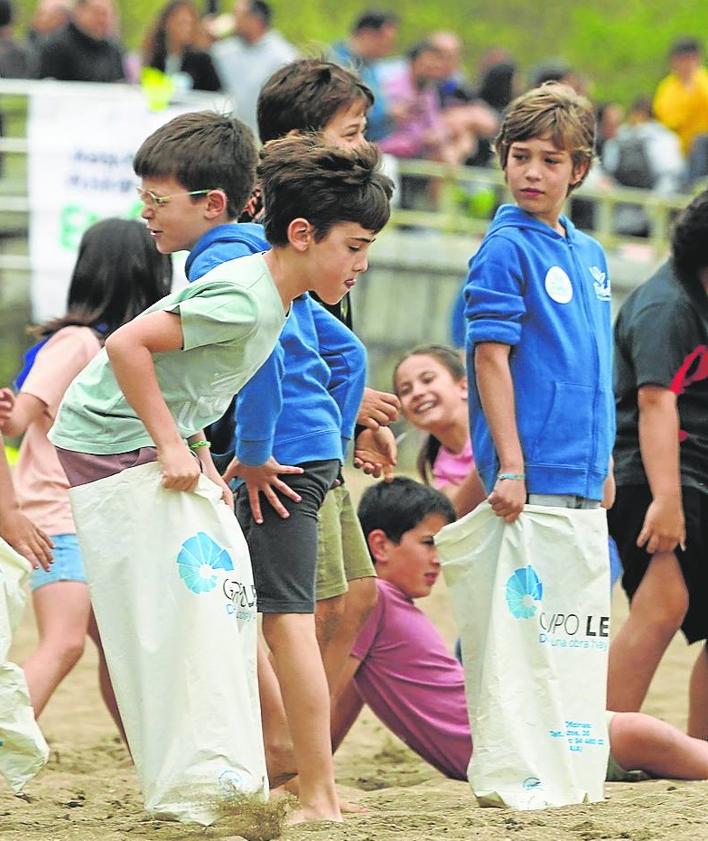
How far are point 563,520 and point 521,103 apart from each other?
3.92 ft

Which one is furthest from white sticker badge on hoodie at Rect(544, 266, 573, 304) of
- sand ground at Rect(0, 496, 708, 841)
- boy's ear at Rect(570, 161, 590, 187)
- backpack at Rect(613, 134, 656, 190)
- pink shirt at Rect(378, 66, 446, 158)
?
backpack at Rect(613, 134, 656, 190)

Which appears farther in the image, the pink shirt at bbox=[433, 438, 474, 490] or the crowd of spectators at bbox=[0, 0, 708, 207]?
the crowd of spectators at bbox=[0, 0, 708, 207]

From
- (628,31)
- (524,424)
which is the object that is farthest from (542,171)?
(628,31)

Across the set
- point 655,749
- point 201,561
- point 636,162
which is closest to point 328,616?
point 201,561

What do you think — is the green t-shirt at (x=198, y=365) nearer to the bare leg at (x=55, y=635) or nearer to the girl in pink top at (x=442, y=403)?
the bare leg at (x=55, y=635)

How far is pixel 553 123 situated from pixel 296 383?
1055mm

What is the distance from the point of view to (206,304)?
413 centimetres

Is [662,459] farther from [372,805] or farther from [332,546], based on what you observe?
[372,805]

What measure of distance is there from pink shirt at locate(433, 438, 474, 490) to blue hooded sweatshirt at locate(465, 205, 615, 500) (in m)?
1.14

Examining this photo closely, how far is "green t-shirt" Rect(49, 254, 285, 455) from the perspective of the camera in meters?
4.15

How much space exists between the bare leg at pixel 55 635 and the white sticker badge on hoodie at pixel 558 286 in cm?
174

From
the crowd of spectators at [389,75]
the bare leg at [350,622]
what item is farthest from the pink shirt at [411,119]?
the bare leg at [350,622]

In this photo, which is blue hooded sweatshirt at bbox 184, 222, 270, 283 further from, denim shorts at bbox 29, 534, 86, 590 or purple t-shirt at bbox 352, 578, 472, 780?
purple t-shirt at bbox 352, 578, 472, 780

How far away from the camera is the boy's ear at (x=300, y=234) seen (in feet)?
14.3
